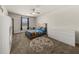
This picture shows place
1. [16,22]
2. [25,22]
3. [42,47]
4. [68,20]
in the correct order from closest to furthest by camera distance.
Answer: [42,47]
[68,20]
[16,22]
[25,22]

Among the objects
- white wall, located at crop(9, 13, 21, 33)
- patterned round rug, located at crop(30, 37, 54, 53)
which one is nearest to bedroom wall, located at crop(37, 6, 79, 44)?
patterned round rug, located at crop(30, 37, 54, 53)

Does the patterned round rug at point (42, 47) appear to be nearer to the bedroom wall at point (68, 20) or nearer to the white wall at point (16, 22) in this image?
the bedroom wall at point (68, 20)

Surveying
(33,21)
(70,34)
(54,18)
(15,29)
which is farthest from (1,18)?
(33,21)

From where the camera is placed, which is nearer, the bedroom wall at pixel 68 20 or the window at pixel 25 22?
the bedroom wall at pixel 68 20

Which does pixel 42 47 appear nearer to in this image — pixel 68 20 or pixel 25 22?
pixel 68 20

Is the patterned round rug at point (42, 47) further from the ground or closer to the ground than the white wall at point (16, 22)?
closer to the ground

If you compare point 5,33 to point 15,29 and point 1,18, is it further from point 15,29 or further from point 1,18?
point 15,29

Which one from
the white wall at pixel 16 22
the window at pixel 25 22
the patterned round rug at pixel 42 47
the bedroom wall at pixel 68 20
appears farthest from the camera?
the window at pixel 25 22

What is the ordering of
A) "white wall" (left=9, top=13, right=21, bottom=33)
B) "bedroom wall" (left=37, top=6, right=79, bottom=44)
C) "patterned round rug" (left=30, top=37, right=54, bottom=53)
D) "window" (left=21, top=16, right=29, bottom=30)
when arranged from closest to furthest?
1. "patterned round rug" (left=30, top=37, right=54, bottom=53)
2. "bedroom wall" (left=37, top=6, right=79, bottom=44)
3. "white wall" (left=9, top=13, right=21, bottom=33)
4. "window" (left=21, top=16, right=29, bottom=30)

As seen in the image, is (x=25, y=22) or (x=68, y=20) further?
(x=25, y=22)

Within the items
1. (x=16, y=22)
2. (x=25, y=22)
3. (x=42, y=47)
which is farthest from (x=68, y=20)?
(x=25, y=22)

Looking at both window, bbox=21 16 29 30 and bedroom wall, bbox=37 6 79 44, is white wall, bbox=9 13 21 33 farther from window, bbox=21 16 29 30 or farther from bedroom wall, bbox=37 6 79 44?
bedroom wall, bbox=37 6 79 44

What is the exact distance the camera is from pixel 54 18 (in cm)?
529

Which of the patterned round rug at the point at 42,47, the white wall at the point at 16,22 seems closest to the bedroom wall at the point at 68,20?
the patterned round rug at the point at 42,47
